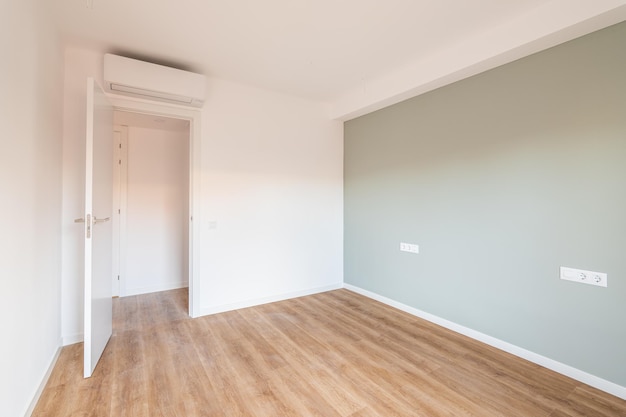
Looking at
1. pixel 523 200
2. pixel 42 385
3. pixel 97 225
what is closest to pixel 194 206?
pixel 97 225

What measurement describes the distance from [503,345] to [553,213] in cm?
122

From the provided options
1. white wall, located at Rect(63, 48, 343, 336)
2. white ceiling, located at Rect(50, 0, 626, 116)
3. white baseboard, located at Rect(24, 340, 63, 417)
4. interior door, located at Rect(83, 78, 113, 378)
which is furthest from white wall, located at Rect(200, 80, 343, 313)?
white baseboard, located at Rect(24, 340, 63, 417)

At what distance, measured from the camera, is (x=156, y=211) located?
4.31 metres

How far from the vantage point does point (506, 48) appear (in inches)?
89.7

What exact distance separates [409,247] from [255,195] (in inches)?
78.2

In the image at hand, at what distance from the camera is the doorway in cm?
402

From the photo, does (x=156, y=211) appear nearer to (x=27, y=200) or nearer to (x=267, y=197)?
(x=267, y=197)

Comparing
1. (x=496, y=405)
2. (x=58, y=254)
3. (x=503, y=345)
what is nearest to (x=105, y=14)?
(x=58, y=254)

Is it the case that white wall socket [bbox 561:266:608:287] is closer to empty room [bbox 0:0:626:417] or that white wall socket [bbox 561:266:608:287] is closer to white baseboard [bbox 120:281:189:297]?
empty room [bbox 0:0:626:417]

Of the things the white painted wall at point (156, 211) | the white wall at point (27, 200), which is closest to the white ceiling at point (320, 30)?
the white wall at point (27, 200)

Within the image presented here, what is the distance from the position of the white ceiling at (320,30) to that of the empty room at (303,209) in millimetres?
19

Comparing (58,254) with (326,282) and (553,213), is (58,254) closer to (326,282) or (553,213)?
(326,282)

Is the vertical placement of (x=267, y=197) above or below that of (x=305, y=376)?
above

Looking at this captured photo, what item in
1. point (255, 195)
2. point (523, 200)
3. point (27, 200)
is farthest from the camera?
point (255, 195)
